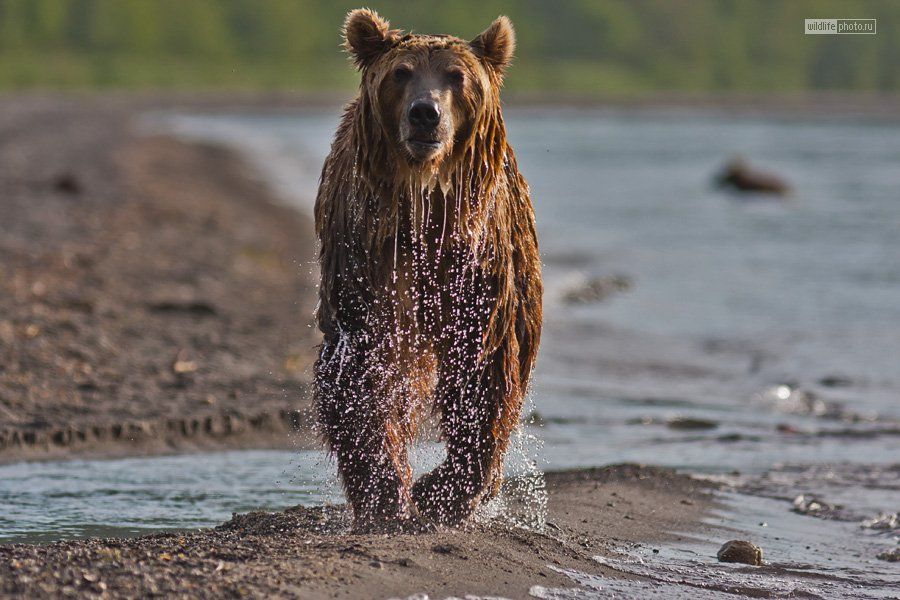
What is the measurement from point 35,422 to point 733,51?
15119 centimetres

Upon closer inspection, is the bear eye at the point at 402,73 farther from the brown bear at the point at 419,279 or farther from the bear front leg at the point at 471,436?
the bear front leg at the point at 471,436

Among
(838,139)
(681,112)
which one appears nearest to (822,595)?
(838,139)

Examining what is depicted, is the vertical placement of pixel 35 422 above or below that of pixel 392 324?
below

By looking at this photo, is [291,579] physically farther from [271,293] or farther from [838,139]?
[838,139]

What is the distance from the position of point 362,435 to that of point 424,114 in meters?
1.37

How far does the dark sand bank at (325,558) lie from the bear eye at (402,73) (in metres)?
1.81

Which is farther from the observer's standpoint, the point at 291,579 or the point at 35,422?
the point at 35,422

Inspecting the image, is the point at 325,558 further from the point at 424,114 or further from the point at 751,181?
the point at 751,181

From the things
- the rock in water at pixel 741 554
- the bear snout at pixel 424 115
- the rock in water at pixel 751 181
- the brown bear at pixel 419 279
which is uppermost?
the bear snout at pixel 424 115

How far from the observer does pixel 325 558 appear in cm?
514

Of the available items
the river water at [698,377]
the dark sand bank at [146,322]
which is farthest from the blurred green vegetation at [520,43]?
the dark sand bank at [146,322]

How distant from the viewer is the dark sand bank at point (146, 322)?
8.15 m

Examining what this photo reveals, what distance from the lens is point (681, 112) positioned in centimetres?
11512

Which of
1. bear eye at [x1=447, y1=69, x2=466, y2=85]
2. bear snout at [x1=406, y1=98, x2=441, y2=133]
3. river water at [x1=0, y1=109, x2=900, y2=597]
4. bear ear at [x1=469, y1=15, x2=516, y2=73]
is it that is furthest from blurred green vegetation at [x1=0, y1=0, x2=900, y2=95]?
bear snout at [x1=406, y1=98, x2=441, y2=133]
